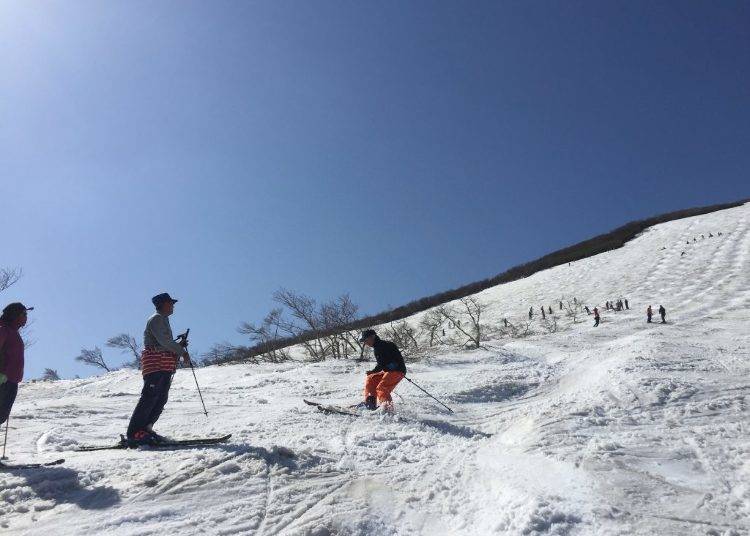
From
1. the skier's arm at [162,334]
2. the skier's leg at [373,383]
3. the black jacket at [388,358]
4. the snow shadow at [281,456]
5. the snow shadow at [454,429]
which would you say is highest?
the skier's arm at [162,334]

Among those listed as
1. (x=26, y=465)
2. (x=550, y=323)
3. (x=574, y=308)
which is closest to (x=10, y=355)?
(x=26, y=465)

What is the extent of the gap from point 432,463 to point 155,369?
358 cm

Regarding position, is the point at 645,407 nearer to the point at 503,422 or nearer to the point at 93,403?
the point at 503,422

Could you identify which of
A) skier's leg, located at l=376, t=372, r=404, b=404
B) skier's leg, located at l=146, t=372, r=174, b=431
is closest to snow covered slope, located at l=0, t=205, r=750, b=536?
skier's leg, located at l=376, t=372, r=404, b=404

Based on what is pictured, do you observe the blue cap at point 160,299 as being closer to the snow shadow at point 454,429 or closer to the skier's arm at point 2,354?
the skier's arm at point 2,354

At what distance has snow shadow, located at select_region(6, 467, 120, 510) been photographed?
413 centimetres

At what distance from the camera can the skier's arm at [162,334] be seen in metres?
6.12

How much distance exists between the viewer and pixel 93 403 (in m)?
10.2

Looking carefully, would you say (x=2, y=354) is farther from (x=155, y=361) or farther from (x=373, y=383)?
(x=373, y=383)

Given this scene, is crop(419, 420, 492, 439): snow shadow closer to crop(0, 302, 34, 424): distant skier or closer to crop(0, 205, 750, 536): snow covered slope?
crop(0, 205, 750, 536): snow covered slope

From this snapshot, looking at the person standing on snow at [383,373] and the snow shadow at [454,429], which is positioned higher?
the person standing on snow at [383,373]

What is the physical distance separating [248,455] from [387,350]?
3681mm

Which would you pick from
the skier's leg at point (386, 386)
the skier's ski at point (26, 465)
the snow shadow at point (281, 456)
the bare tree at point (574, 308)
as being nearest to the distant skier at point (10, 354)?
the skier's ski at point (26, 465)

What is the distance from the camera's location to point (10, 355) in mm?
5332
